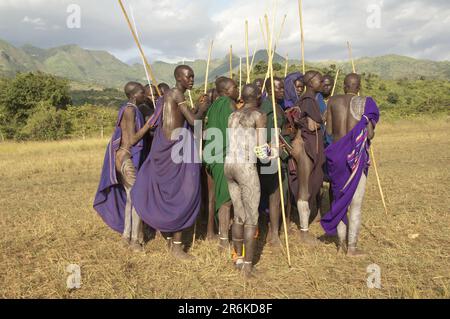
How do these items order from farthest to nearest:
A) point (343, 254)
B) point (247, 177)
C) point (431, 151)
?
point (431, 151)
point (343, 254)
point (247, 177)

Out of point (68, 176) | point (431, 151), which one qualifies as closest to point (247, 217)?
point (68, 176)

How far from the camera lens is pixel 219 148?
5391 mm

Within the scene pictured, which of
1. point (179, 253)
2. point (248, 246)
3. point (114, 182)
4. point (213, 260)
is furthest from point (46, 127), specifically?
point (248, 246)

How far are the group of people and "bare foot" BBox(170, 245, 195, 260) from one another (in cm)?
2

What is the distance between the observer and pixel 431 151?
48.7 feet

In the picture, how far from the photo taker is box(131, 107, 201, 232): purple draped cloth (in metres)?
5.06

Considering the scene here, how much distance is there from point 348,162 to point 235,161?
147cm

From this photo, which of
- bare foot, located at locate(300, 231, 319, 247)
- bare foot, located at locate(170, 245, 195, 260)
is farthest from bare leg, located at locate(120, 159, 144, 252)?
bare foot, located at locate(300, 231, 319, 247)

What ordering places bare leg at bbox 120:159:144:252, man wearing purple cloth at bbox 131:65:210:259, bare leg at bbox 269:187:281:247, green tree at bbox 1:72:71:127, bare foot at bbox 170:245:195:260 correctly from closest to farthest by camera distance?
1. man wearing purple cloth at bbox 131:65:210:259
2. bare foot at bbox 170:245:195:260
3. bare leg at bbox 120:159:144:252
4. bare leg at bbox 269:187:281:247
5. green tree at bbox 1:72:71:127

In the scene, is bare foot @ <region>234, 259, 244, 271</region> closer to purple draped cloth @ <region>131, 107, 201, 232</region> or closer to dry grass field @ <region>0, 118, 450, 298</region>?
dry grass field @ <region>0, 118, 450, 298</region>

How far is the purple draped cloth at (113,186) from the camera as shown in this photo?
18.3ft

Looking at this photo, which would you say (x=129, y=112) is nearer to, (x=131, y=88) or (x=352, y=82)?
(x=131, y=88)
